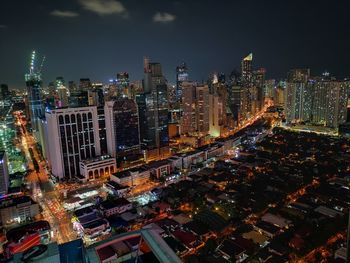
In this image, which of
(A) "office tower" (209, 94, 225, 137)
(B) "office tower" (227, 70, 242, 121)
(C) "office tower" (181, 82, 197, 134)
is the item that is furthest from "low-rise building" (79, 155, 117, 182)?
(B) "office tower" (227, 70, 242, 121)

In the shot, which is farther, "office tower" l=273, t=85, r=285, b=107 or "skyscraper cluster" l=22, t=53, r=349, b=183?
"office tower" l=273, t=85, r=285, b=107

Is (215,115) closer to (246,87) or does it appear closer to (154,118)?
(154,118)

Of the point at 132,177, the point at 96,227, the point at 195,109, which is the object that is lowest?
the point at 96,227

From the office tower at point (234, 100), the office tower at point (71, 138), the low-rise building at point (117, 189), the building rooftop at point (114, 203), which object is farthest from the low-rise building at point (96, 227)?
the office tower at point (234, 100)

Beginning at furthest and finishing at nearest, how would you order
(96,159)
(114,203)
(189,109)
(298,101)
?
(298,101) < (189,109) < (96,159) < (114,203)

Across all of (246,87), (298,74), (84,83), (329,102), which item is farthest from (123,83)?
(329,102)

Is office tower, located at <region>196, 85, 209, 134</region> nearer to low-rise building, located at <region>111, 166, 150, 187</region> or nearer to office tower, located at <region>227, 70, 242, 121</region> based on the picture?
office tower, located at <region>227, 70, 242, 121</region>

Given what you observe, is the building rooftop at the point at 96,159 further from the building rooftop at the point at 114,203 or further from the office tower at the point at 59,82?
the office tower at the point at 59,82
